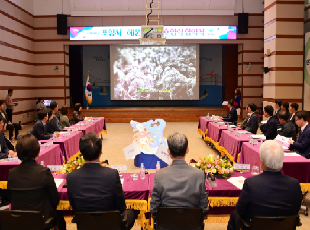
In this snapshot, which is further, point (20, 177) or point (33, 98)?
point (33, 98)

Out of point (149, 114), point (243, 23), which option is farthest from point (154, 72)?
point (243, 23)

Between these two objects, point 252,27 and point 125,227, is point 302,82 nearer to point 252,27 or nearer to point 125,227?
point 252,27

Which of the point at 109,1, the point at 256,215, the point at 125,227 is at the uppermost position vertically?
the point at 109,1

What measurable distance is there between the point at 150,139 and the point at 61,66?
8798 millimetres

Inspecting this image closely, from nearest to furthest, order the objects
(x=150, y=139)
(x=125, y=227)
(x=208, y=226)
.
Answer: (x=125, y=227), (x=208, y=226), (x=150, y=139)

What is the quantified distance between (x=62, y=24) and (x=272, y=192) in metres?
12.0

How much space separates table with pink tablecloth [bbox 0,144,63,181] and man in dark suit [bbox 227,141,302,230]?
2823mm

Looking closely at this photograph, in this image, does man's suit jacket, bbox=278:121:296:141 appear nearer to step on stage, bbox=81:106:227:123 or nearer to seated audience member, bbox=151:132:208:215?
seated audience member, bbox=151:132:208:215

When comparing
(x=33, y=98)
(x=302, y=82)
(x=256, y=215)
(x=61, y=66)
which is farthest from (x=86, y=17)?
(x=256, y=215)

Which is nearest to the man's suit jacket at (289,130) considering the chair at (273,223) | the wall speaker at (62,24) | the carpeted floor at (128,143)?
the carpeted floor at (128,143)

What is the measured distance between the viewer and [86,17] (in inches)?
493

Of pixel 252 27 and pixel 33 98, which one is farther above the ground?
pixel 252 27

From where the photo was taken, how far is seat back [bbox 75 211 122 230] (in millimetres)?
2062

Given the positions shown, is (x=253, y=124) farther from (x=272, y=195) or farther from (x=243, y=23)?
(x=243, y=23)
